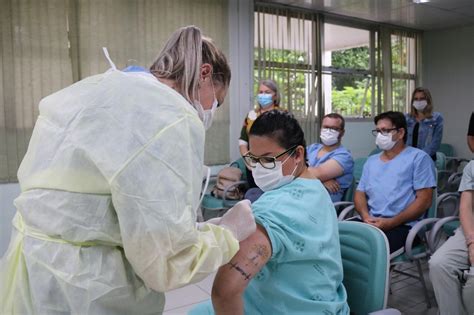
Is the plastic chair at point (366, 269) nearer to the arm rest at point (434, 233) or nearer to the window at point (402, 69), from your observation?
the arm rest at point (434, 233)

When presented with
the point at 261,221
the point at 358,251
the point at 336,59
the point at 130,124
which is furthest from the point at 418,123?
the point at 130,124

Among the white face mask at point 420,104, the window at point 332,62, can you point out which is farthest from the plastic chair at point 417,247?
the window at point 332,62

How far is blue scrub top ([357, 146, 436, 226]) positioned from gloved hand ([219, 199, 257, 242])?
5.90 feet

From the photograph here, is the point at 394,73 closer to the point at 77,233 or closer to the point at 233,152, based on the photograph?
the point at 233,152

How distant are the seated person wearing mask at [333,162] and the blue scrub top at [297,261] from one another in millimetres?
1778

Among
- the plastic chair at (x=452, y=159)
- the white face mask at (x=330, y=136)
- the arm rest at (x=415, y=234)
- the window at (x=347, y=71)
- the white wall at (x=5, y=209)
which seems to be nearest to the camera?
the arm rest at (x=415, y=234)

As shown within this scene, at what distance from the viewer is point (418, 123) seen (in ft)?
14.8

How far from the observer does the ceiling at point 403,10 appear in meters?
4.64

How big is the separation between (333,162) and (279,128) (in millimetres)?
1746

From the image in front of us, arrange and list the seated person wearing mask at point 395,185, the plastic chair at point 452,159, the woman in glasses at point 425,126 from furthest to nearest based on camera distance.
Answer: the plastic chair at point 452,159 → the woman in glasses at point 425,126 → the seated person wearing mask at point 395,185

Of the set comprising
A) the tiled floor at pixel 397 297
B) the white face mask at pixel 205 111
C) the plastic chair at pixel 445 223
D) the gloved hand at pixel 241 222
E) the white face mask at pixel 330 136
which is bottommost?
the tiled floor at pixel 397 297

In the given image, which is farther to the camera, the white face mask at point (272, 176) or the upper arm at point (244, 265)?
the white face mask at point (272, 176)

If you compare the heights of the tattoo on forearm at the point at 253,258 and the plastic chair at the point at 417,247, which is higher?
the tattoo on forearm at the point at 253,258

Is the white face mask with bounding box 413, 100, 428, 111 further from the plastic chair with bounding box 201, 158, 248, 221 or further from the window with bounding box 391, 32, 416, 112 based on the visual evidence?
the plastic chair with bounding box 201, 158, 248, 221
